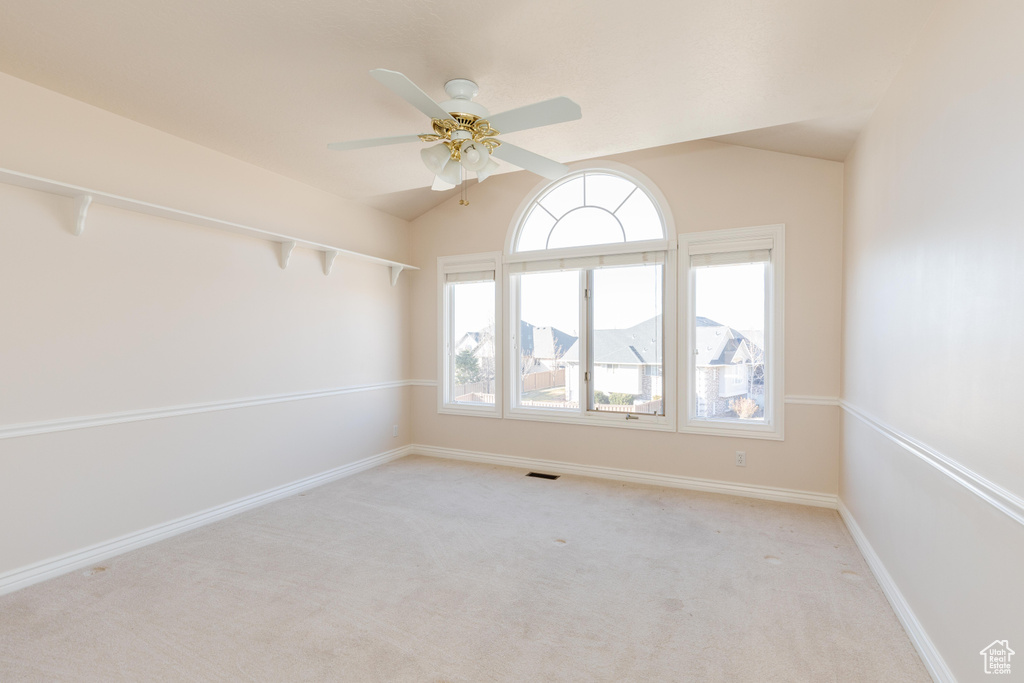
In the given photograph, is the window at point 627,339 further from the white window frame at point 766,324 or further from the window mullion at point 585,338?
the white window frame at point 766,324

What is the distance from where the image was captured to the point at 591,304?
15.2 ft

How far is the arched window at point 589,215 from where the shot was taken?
4324mm

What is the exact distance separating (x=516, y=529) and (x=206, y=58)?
319 cm

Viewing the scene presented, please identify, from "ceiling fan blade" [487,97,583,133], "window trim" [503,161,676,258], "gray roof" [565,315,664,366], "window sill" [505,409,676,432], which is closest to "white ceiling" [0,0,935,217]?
"ceiling fan blade" [487,97,583,133]

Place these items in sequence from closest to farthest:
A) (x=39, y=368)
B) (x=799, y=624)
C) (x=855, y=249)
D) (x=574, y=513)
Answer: (x=799, y=624) < (x=39, y=368) < (x=855, y=249) < (x=574, y=513)

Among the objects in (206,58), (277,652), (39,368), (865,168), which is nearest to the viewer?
(277,652)

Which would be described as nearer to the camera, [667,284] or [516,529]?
[516,529]

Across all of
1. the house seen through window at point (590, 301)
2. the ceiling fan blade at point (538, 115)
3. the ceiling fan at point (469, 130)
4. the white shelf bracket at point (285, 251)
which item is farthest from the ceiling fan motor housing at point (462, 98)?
the house seen through window at point (590, 301)

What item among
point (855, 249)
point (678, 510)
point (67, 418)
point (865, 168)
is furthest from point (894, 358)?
point (67, 418)

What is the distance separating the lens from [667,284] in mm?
4195

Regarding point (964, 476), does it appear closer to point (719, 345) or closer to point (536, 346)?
point (719, 345)

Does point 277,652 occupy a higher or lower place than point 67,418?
lower

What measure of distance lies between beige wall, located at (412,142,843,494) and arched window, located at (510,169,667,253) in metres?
0.18

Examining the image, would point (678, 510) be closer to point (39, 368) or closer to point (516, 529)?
point (516, 529)
